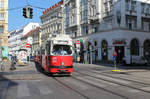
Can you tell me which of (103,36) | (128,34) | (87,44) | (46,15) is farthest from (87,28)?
(46,15)

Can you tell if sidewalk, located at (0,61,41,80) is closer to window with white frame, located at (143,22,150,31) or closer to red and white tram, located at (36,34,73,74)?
red and white tram, located at (36,34,73,74)

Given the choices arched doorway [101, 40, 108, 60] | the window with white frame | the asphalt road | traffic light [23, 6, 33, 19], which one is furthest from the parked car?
traffic light [23, 6, 33, 19]

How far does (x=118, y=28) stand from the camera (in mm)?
35438

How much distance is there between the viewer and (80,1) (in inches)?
1892

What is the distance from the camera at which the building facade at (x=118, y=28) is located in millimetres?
35938

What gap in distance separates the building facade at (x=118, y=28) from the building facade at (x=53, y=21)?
16.6 meters

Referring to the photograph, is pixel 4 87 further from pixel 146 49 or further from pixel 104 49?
pixel 146 49

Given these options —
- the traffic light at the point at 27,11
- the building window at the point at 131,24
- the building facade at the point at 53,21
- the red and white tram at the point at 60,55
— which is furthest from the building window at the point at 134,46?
the building facade at the point at 53,21

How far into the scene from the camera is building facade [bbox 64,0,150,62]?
118ft

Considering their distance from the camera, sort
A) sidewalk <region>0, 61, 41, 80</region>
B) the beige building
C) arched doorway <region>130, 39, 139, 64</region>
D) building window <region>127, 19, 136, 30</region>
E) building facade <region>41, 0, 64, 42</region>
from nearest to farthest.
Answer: sidewalk <region>0, 61, 41, 80</region>
building window <region>127, 19, 136, 30</region>
arched doorway <region>130, 39, 139, 64</region>
the beige building
building facade <region>41, 0, 64, 42</region>

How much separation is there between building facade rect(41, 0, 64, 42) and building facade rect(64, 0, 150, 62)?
1662 centimetres

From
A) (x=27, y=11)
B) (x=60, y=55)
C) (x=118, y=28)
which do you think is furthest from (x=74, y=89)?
(x=118, y=28)

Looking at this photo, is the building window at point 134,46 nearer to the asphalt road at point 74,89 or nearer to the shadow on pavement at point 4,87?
the asphalt road at point 74,89

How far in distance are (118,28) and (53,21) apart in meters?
32.5
